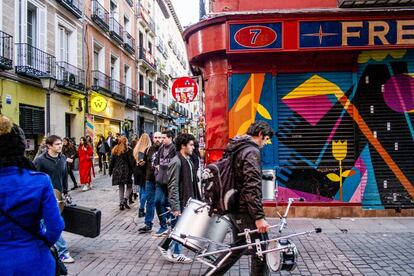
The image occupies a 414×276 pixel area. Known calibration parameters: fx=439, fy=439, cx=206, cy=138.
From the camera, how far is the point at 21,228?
2.62 m

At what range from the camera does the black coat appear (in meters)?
10.0

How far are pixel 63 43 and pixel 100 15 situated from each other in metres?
5.11

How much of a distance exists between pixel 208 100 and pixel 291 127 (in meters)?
1.76

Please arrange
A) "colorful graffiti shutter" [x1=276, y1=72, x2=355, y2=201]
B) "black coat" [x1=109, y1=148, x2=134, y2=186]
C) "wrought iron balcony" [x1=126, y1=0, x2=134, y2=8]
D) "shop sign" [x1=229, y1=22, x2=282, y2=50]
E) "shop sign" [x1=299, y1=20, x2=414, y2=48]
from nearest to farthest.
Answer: "shop sign" [x1=299, y1=20, x2=414, y2=48] < "shop sign" [x1=229, y1=22, x2=282, y2=50] < "colorful graffiti shutter" [x1=276, y1=72, x2=355, y2=201] < "black coat" [x1=109, y1=148, x2=134, y2=186] < "wrought iron balcony" [x1=126, y1=0, x2=134, y2=8]

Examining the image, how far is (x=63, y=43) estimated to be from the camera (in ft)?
68.2

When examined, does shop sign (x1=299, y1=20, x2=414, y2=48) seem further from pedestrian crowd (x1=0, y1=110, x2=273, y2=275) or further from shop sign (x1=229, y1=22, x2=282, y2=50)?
pedestrian crowd (x1=0, y1=110, x2=273, y2=275)

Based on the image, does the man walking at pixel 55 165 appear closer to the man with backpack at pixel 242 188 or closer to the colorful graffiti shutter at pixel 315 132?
the man with backpack at pixel 242 188

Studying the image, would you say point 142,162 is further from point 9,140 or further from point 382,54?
point 9,140

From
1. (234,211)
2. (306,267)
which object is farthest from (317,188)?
(234,211)

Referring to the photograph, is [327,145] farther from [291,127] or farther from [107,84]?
[107,84]

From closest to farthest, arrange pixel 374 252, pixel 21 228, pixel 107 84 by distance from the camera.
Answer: pixel 21 228
pixel 374 252
pixel 107 84

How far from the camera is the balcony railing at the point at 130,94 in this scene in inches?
1227

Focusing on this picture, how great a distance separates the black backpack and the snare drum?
0.35 m

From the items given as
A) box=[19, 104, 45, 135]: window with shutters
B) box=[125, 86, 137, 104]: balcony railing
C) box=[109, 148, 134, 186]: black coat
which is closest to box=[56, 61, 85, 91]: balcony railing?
box=[19, 104, 45, 135]: window with shutters
